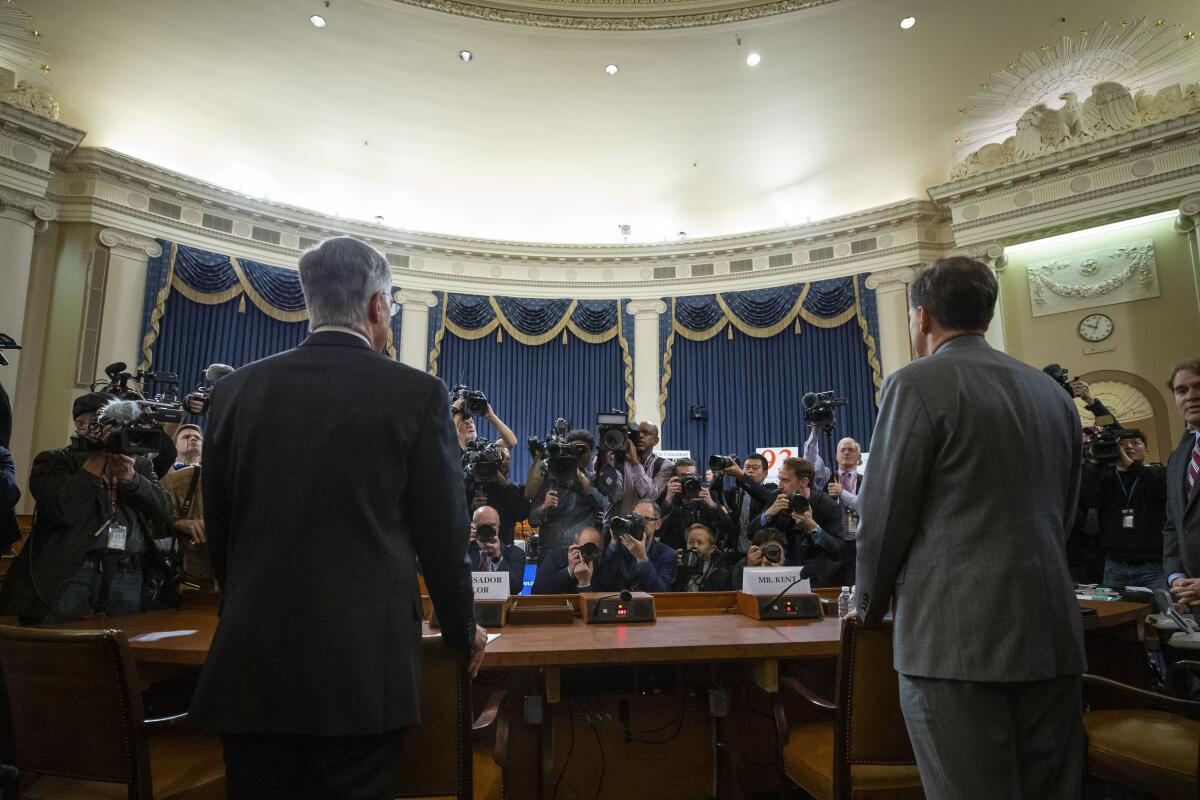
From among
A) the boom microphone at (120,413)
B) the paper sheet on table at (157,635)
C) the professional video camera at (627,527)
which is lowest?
the paper sheet on table at (157,635)

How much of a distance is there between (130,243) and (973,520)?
8.12 m

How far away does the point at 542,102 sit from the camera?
7.76 metres

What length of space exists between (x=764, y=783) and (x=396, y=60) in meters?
7.05

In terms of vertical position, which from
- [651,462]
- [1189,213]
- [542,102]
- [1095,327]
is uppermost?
[542,102]

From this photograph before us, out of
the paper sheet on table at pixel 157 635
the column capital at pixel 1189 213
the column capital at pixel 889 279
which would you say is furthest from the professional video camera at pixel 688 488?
the column capital at pixel 1189 213

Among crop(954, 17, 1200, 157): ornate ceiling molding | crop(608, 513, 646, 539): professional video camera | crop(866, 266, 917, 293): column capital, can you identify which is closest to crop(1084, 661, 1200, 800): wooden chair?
crop(608, 513, 646, 539): professional video camera

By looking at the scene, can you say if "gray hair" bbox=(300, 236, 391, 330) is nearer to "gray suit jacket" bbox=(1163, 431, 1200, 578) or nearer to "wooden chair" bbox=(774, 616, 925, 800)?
"wooden chair" bbox=(774, 616, 925, 800)

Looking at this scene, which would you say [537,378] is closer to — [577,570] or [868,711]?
A: [577,570]

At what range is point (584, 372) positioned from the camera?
8.97 meters

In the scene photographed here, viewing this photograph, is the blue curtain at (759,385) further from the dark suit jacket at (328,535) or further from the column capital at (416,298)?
the dark suit jacket at (328,535)

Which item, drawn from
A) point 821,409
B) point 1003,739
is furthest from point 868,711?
point 821,409

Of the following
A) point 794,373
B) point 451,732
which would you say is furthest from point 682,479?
point 794,373

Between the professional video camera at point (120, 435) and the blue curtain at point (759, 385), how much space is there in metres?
6.80

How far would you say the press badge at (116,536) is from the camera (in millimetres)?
2262
